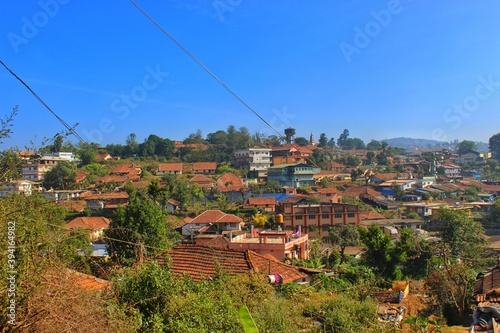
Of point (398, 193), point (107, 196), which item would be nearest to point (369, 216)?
point (398, 193)

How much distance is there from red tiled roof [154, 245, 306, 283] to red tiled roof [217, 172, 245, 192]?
25.2 m

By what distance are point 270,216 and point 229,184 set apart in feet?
36.6

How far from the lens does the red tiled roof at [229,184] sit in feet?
113

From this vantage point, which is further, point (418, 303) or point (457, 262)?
point (457, 262)

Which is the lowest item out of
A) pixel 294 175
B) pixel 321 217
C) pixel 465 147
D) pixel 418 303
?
pixel 418 303

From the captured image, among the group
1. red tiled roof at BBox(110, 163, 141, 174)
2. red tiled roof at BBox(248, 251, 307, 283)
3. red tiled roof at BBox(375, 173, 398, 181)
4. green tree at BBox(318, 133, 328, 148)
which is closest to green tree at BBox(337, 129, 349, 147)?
green tree at BBox(318, 133, 328, 148)

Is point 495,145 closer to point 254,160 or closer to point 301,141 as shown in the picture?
point 301,141

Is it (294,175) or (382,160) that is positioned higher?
(382,160)

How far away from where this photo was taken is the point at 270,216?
26469 millimetres

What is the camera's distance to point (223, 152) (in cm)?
5084

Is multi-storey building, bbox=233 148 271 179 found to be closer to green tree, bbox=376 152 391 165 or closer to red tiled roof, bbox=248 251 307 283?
green tree, bbox=376 152 391 165

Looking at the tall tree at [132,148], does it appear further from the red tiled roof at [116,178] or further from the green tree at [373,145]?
the green tree at [373,145]

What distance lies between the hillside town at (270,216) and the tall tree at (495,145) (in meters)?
0.34

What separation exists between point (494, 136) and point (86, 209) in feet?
205
